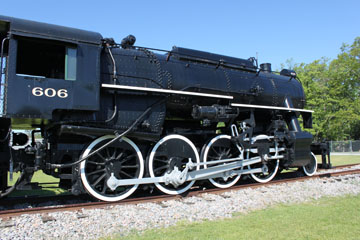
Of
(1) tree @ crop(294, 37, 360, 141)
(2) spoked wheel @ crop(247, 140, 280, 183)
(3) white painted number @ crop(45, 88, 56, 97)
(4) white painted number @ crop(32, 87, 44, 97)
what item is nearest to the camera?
(4) white painted number @ crop(32, 87, 44, 97)

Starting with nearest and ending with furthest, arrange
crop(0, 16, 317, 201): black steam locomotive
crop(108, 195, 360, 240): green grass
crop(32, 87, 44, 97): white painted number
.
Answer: crop(108, 195, 360, 240): green grass < crop(32, 87, 44, 97): white painted number < crop(0, 16, 317, 201): black steam locomotive

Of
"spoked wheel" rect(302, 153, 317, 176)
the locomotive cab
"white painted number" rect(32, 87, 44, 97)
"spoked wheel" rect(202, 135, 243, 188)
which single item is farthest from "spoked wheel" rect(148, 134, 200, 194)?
"spoked wheel" rect(302, 153, 317, 176)

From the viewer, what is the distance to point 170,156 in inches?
274

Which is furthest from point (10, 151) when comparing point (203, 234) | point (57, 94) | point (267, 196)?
point (267, 196)

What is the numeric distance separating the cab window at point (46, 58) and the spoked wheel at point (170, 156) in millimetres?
2479

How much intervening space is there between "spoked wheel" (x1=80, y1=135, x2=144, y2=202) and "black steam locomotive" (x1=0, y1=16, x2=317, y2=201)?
21 millimetres

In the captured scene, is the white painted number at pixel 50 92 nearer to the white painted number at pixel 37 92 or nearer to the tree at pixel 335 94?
the white painted number at pixel 37 92

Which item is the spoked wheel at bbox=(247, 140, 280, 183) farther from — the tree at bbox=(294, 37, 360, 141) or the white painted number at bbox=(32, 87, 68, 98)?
the tree at bbox=(294, 37, 360, 141)

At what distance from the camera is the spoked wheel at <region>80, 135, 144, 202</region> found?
19.5ft

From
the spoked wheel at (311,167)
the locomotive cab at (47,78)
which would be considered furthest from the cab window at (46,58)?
the spoked wheel at (311,167)

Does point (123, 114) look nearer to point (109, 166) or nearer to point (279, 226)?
point (109, 166)

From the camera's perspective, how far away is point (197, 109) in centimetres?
736

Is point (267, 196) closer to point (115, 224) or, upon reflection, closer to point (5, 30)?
point (115, 224)

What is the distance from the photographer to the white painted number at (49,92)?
5145mm
